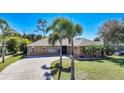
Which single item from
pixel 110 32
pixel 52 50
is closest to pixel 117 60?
pixel 110 32

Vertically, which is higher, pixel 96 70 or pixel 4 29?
pixel 4 29

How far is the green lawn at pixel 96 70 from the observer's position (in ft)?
30.4

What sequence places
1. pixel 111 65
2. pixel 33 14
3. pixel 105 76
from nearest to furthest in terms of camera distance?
pixel 33 14, pixel 105 76, pixel 111 65

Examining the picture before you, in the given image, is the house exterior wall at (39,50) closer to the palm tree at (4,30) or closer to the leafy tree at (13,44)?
the leafy tree at (13,44)

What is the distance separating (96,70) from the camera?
10.1 meters

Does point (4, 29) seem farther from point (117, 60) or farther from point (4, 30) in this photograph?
point (117, 60)

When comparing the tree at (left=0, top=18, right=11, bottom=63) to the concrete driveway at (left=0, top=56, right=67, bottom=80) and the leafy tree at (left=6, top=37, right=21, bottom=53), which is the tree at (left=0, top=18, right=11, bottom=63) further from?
the concrete driveway at (left=0, top=56, right=67, bottom=80)

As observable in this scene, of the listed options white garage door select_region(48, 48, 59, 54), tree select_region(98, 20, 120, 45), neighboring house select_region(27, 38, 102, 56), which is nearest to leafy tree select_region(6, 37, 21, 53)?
neighboring house select_region(27, 38, 102, 56)

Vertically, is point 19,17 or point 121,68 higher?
point 19,17

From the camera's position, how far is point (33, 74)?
9312 millimetres

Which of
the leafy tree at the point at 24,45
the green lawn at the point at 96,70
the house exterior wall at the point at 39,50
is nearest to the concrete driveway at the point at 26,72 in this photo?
the green lawn at the point at 96,70
